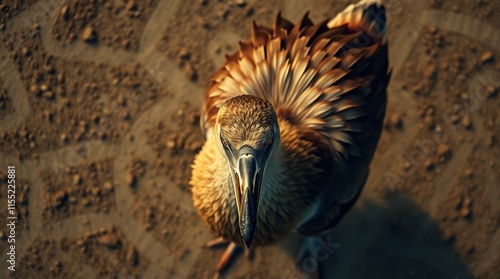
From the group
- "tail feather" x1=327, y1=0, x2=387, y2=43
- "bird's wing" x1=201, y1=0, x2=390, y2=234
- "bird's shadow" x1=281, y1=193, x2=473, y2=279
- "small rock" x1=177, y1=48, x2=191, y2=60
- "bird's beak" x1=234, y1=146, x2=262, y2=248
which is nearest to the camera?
"bird's beak" x1=234, y1=146, x2=262, y2=248

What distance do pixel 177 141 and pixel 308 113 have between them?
64.3 inches

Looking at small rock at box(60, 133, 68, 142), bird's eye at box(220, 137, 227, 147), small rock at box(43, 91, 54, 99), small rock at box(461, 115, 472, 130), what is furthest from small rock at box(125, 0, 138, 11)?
small rock at box(461, 115, 472, 130)

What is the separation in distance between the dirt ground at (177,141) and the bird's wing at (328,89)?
1.05 metres

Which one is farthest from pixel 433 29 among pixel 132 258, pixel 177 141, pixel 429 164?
pixel 132 258

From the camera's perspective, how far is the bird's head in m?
2.58

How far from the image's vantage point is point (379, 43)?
12.1 feet

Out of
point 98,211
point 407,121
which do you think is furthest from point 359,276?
point 98,211

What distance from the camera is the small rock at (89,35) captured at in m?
4.96

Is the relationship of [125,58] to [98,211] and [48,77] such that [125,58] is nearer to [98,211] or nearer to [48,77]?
[48,77]

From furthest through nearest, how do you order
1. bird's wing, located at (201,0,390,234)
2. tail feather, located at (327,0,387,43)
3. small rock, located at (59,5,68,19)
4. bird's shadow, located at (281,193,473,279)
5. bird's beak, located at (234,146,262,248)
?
small rock, located at (59,5,68,19) < bird's shadow, located at (281,193,473,279) < tail feather, located at (327,0,387,43) < bird's wing, located at (201,0,390,234) < bird's beak, located at (234,146,262,248)

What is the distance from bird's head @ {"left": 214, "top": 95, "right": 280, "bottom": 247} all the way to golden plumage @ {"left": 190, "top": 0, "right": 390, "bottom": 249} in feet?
1.52

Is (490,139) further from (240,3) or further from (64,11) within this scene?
(64,11)

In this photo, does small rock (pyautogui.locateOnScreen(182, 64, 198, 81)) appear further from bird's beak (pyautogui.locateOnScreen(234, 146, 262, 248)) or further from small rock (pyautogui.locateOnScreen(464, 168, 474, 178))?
small rock (pyautogui.locateOnScreen(464, 168, 474, 178))

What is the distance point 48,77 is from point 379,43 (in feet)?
10.3
